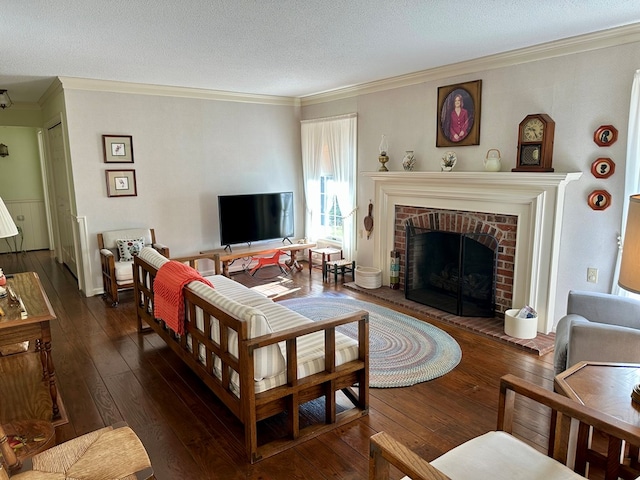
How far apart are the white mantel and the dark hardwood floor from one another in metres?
0.59

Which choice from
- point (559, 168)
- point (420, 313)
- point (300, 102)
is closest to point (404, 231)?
point (420, 313)

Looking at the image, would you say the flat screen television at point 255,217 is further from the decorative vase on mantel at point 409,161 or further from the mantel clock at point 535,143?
the mantel clock at point 535,143

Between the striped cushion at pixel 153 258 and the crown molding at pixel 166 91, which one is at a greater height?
the crown molding at pixel 166 91

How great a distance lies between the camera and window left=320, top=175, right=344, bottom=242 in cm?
629

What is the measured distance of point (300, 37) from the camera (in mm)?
3330

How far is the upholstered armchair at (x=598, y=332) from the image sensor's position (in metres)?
2.52

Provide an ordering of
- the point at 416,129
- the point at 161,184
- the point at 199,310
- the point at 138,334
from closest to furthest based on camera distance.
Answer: the point at 199,310
the point at 138,334
the point at 416,129
the point at 161,184

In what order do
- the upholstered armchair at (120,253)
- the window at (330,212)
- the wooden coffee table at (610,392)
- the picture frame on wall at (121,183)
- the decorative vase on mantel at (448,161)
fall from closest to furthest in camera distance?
the wooden coffee table at (610,392) → the decorative vase on mantel at (448,161) → the upholstered armchair at (120,253) → the picture frame on wall at (121,183) → the window at (330,212)

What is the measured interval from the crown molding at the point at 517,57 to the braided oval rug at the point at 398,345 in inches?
98.8

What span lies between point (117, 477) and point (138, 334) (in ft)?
9.25

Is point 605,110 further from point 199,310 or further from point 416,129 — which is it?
point 199,310

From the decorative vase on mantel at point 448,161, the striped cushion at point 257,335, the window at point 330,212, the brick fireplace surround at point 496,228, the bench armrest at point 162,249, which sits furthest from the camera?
the window at point 330,212

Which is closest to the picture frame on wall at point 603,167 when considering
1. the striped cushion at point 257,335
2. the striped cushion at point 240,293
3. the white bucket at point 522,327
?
the white bucket at point 522,327

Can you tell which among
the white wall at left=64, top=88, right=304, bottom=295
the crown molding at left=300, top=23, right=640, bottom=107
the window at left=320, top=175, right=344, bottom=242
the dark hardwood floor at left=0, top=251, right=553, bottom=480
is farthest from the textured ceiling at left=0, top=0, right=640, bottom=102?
the dark hardwood floor at left=0, top=251, right=553, bottom=480
